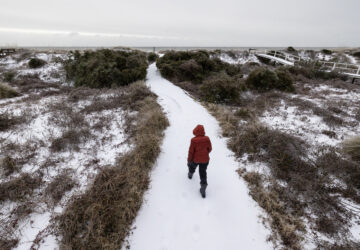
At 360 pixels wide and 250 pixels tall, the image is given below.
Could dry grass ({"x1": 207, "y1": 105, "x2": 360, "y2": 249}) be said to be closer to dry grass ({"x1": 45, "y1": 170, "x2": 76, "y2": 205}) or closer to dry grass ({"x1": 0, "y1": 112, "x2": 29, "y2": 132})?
dry grass ({"x1": 45, "y1": 170, "x2": 76, "y2": 205})

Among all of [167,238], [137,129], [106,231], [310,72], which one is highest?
[310,72]

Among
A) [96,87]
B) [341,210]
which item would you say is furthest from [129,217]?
[96,87]

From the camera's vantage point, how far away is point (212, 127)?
23.0 feet

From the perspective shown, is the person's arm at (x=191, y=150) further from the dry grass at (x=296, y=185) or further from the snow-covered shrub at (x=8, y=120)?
the snow-covered shrub at (x=8, y=120)

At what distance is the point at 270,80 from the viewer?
11.9m

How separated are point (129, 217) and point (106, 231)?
0.46 m

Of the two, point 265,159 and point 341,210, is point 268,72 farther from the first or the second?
point 341,210

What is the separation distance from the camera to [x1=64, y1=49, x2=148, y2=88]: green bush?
1294cm

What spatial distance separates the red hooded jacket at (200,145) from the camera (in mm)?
3783

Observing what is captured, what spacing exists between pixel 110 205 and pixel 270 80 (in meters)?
12.7

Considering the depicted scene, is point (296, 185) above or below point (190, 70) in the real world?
below

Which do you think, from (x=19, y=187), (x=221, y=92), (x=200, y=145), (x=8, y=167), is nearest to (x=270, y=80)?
(x=221, y=92)

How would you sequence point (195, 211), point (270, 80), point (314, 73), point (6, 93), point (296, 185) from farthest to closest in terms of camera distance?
point (314, 73) < point (270, 80) < point (6, 93) < point (296, 185) < point (195, 211)

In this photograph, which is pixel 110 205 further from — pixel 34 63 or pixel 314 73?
pixel 34 63
